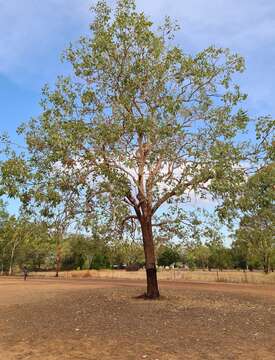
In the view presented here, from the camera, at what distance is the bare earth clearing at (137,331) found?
29.7 feet

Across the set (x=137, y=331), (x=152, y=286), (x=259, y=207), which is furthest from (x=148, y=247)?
(x=137, y=331)

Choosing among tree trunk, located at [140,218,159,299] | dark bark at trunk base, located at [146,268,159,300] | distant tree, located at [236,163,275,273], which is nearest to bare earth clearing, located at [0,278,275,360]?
dark bark at trunk base, located at [146,268,159,300]

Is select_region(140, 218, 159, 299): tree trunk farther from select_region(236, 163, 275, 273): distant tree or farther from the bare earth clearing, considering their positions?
select_region(236, 163, 275, 273): distant tree

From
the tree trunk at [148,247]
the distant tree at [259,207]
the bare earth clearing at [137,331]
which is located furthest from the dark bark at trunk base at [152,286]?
the distant tree at [259,207]

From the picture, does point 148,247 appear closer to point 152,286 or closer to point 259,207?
point 152,286

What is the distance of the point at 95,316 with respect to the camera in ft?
46.3

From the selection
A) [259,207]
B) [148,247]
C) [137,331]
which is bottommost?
[137,331]

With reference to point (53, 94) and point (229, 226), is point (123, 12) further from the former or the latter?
point (229, 226)

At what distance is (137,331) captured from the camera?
11391 millimetres

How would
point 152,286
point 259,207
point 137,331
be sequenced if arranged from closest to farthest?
point 137,331, point 259,207, point 152,286

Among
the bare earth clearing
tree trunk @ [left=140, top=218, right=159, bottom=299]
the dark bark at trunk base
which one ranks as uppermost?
tree trunk @ [left=140, top=218, right=159, bottom=299]

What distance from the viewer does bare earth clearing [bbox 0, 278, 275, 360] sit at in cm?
904

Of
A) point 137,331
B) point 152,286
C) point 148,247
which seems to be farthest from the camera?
point 152,286

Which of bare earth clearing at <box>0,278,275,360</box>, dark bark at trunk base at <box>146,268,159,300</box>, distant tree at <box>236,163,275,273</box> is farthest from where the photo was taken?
dark bark at trunk base at <box>146,268,159,300</box>
